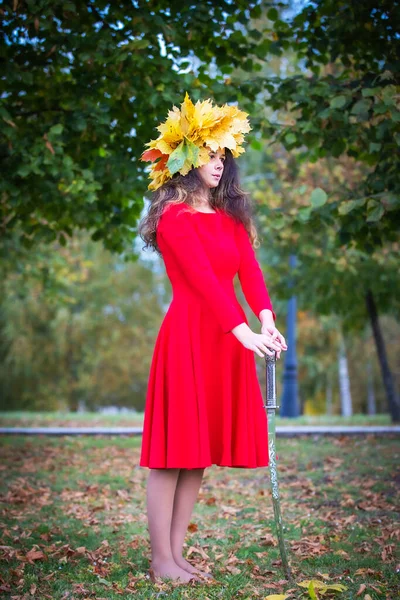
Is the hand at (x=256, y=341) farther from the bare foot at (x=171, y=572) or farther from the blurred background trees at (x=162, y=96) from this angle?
the blurred background trees at (x=162, y=96)

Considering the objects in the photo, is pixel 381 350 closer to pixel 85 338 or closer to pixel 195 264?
pixel 195 264

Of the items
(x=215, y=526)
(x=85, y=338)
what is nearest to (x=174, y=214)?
(x=215, y=526)

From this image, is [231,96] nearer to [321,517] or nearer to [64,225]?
[64,225]

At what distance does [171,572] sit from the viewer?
3230 mm

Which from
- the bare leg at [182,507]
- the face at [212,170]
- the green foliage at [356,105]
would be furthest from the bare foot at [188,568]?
the green foliage at [356,105]

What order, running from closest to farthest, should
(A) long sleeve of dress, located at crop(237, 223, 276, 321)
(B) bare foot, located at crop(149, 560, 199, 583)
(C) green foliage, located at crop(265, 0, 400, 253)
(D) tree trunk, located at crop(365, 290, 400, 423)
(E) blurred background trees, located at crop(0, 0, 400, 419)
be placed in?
(B) bare foot, located at crop(149, 560, 199, 583) < (A) long sleeve of dress, located at crop(237, 223, 276, 321) < (C) green foliage, located at crop(265, 0, 400, 253) < (E) blurred background trees, located at crop(0, 0, 400, 419) < (D) tree trunk, located at crop(365, 290, 400, 423)

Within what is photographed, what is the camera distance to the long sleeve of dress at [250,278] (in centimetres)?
332

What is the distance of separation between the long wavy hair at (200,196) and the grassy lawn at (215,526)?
1.73 metres

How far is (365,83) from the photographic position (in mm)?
4992

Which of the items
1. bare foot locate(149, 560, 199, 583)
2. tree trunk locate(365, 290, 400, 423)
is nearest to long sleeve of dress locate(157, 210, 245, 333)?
bare foot locate(149, 560, 199, 583)

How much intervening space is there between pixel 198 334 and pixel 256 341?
0.35 metres

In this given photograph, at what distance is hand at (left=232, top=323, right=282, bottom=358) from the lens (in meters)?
2.98

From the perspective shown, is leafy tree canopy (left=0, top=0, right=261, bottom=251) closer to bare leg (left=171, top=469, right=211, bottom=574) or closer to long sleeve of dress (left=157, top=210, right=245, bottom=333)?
long sleeve of dress (left=157, top=210, right=245, bottom=333)

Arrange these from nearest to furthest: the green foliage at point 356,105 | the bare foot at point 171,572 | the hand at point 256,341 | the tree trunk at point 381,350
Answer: the hand at point 256,341 < the bare foot at point 171,572 < the green foliage at point 356,105 < the tree trunk at point 381,350
